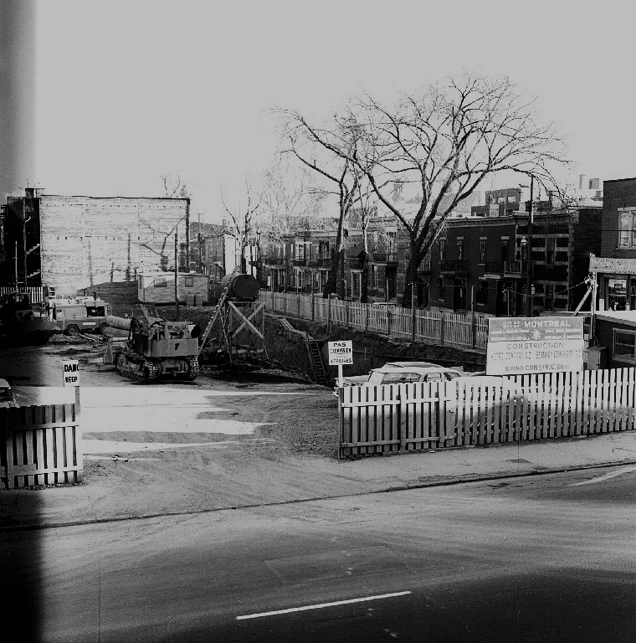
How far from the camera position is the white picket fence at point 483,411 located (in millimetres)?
12719

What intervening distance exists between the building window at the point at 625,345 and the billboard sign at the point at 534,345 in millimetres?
3893

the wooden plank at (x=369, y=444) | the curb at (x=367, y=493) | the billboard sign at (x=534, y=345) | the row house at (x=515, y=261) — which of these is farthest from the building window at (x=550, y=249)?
the wooden plank at (x=369, y=444)

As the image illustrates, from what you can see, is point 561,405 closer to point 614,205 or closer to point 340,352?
point 340,352

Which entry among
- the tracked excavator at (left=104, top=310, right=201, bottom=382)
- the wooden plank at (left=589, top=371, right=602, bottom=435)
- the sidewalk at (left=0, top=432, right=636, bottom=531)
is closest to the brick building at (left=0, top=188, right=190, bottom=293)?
the tracked excavator at (left=104, top=310, right=201, bottom=382)

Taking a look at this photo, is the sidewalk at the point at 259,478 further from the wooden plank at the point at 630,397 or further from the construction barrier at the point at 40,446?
the wooden plank at the point at 630,397

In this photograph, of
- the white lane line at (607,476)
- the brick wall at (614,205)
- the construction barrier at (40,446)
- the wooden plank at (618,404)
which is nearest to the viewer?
the construction barrier at (40,446)

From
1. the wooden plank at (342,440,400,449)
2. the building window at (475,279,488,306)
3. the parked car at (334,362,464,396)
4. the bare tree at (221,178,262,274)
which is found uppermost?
the bare tree at (221,178,262,274)

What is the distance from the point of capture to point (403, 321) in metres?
24.9

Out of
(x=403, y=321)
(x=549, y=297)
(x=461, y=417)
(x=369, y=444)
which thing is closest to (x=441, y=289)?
(x=549, y=297)

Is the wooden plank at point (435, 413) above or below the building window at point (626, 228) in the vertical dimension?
below

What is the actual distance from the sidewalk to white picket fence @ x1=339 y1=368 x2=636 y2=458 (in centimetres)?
29

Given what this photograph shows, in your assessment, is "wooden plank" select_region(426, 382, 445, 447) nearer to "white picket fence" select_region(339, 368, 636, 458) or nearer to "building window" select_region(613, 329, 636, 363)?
"white picket fence" select_region(339, 368, 636, 458)

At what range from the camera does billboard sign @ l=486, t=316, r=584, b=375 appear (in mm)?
13680

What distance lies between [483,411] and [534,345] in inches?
59.1
